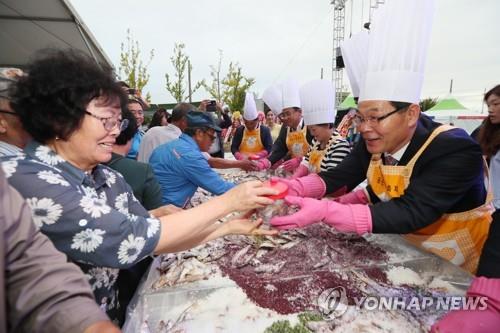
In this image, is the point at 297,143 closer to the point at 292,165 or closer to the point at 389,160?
the point at 292,165

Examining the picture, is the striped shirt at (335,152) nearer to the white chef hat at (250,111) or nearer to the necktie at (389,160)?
the necktie at (389,160)

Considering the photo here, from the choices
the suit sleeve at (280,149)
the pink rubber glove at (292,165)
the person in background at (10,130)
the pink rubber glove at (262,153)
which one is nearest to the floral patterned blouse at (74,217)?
the person in background at (10,130)

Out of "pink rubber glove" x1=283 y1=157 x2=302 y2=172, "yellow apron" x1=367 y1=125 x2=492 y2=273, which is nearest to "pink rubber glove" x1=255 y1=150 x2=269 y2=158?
"pink rubber glove" x1=283 y1=157 x2=302 y2=172

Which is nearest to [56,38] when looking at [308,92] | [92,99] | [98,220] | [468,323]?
[308,92]

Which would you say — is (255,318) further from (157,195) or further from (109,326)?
(157,195)

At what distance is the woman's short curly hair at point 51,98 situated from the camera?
3.14ft

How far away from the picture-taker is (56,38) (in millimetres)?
5090

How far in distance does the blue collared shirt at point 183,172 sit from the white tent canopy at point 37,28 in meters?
2.62

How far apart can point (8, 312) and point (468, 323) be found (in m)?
1.10

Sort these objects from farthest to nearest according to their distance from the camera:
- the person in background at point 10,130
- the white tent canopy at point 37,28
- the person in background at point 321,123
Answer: the white tent canopy at point 37,28
the person in background at point 321,123
the person in background at point 10,130

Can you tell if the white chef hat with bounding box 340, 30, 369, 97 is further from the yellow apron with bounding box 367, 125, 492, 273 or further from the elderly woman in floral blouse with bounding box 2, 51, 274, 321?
the elderly woman in floral blouse with bounding box 2, 51, 274, 321

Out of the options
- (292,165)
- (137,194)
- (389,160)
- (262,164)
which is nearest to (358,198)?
(389,160)

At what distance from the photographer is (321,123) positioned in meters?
2.79

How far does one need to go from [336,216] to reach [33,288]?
43.1 inches
